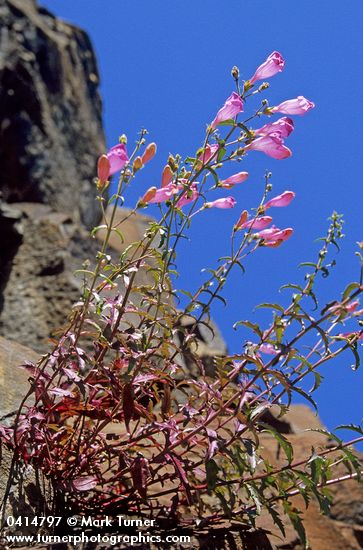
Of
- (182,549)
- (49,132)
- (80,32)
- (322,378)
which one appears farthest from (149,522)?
(80,32)

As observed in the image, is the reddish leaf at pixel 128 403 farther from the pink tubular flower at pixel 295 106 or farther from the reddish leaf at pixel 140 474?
the pink tubular flower at pixel 295 106

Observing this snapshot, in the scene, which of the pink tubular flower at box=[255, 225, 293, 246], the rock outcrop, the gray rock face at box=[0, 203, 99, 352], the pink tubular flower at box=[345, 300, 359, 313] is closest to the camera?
the pink tubular flower at box=[345, 300, 359, 313]

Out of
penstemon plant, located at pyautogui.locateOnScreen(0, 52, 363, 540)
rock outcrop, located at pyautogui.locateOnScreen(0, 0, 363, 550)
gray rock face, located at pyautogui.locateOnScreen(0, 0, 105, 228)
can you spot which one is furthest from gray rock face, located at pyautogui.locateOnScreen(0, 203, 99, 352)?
penstemon plant, located at pyautogui.locateOnScreen(0, 52, 363, 540)

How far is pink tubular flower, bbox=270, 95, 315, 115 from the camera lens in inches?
97.0

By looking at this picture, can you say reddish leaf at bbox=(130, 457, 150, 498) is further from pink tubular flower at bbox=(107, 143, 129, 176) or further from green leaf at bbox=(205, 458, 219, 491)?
pink tubular flower at bbox=(107, 143, 129, 176)

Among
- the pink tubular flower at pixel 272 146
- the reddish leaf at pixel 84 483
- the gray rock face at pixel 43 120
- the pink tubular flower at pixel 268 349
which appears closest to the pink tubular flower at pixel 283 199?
the pink tubular flower at pixel 272 146

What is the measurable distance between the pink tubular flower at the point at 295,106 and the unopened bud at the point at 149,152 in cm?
47

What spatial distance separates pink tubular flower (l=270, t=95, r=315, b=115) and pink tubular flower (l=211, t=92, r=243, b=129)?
151 millimetres

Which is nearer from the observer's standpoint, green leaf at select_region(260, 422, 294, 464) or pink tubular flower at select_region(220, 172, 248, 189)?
green leaf at select_region(260, 422, 294, 464)

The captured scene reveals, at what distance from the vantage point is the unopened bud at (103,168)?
237 centimetres

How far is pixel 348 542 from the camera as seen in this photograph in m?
4.05

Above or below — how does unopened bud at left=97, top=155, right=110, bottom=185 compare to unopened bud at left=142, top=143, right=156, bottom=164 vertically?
below

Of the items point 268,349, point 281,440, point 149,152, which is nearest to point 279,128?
point 149,152

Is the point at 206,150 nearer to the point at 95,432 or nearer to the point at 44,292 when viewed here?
the point at 95,432
